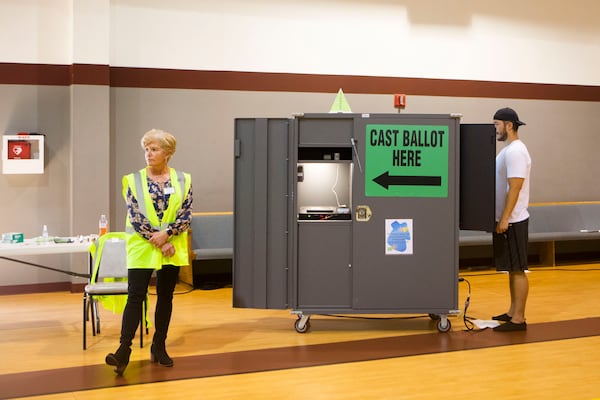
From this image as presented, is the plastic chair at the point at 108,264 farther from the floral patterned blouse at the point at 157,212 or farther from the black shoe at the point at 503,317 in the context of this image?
the black shoe at the point at 503,317

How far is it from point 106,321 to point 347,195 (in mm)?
2424

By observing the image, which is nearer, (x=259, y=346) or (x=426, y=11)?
(x=259, y=346)

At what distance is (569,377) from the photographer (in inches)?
192

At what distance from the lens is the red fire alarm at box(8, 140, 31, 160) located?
796cm

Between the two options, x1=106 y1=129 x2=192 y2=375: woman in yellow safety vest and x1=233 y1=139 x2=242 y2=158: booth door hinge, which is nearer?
x1=106 y1=129 x2=192 y2=375: woman in yellow safety vest

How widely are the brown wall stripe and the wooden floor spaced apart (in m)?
2.51

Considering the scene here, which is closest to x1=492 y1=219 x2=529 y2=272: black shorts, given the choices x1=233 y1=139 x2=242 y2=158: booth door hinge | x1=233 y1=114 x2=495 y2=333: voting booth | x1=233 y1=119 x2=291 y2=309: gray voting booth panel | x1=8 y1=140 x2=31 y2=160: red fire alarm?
x1=233 y1=114 x2=495 y2=333: voting booth

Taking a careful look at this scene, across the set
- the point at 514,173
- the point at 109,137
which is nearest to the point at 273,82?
the point at 109,137

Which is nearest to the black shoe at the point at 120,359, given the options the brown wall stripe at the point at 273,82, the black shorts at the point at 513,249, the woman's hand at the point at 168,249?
the woman's hand at the point at 168,249

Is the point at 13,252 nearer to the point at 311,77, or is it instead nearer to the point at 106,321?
the point at 106,321

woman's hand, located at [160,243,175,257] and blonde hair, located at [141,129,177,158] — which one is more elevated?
blonde hair, located at [141,129,177,158]

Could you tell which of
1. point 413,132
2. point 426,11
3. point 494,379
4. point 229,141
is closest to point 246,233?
point 413,132

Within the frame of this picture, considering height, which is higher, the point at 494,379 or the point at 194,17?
the point at 194,17

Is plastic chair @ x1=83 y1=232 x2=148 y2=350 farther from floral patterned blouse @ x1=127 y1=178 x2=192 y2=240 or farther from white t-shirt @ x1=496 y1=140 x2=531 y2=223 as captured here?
white t-shirt @ x1=496 y1=140 x2=531 y2=223
